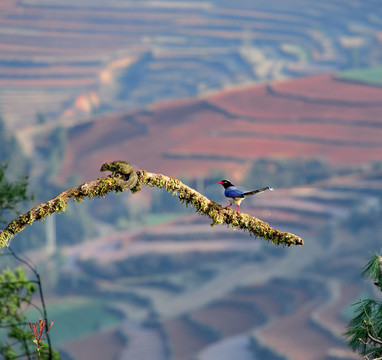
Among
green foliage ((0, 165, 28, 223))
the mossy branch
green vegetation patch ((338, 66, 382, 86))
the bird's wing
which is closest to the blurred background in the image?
green vegetation patch ((338, 66, 382, 86))

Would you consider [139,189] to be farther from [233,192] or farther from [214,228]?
[214,228]

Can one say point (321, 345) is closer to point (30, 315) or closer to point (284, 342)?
point (284, 342)

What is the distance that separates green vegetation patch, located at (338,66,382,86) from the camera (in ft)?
603

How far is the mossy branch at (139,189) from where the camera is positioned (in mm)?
7852

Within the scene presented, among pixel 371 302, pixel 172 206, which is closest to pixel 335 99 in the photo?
pixel 172 206

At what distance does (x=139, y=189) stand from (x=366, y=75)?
611ft

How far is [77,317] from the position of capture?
388 feet

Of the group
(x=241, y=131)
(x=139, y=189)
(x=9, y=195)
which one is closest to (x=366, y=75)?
(x=241, y=131)

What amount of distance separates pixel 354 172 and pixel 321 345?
2802 inches

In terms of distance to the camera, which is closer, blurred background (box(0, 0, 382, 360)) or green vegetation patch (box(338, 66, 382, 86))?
blurred background (box(0, 0, 382, 360))

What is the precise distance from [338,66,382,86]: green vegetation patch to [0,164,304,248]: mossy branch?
17829 centimetres

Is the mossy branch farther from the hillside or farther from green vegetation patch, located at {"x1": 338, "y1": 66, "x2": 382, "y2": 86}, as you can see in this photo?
green vegetation patch, located at {"x1": 338, "y1": 66, "x2": 382, "y2": 86}

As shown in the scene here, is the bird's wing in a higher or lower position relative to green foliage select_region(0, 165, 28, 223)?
lower

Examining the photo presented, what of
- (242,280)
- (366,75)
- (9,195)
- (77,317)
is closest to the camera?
(9,195)
